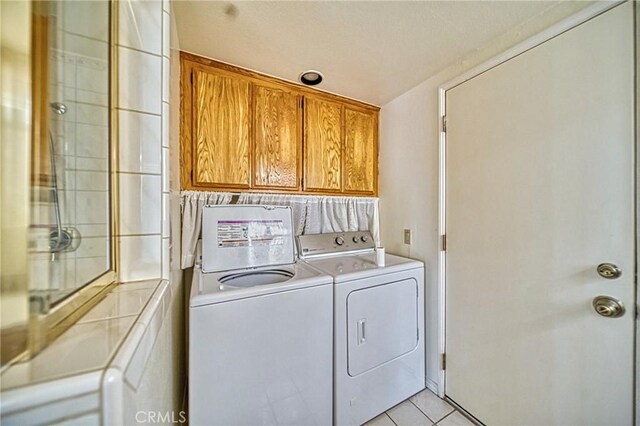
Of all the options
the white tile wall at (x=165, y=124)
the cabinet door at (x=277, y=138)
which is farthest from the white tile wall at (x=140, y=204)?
the cabinet door at (x=277, y=138)

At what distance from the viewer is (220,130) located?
1.60 m

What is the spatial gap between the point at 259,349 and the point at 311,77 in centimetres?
180

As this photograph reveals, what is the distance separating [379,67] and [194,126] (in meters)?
1.31

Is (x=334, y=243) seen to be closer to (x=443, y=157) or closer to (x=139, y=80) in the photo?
(x=443, y=157)

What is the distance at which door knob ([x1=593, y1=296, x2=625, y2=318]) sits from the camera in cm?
94

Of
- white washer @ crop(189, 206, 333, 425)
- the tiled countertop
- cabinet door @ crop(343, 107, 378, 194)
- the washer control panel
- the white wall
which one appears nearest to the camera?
the tiled countertop

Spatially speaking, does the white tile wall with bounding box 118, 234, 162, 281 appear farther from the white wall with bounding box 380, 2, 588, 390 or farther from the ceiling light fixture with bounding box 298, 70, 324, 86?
the white wall with bounding box 380, 2, 588, 390

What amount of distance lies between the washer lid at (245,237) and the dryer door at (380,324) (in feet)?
2.04

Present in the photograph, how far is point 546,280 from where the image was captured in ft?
3.80

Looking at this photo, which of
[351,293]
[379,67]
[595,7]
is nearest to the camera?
[595,7]

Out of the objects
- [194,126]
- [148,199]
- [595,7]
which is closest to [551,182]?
[595,7]

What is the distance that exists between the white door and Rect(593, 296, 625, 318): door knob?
3 cm

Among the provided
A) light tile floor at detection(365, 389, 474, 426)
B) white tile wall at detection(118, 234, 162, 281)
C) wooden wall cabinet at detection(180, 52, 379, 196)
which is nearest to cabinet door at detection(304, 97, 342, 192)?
wooden wall cabinet at detection(180, 52, 379, 196)

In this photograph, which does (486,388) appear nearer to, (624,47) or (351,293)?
(351,293)
